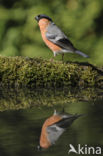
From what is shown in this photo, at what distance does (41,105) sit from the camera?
13.1 ft

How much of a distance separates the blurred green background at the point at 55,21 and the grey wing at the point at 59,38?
1.79 m

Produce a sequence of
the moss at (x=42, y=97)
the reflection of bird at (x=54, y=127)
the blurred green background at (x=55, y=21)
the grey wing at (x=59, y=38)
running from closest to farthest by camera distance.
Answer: the reflection of bird at (x=54, y=127)
the moss at (x=42, y=97)
the grey wing at (x=59, y=38)
the blurred green background at (x=55, y=21)

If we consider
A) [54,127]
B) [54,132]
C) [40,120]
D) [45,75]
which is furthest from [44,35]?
[54,132]

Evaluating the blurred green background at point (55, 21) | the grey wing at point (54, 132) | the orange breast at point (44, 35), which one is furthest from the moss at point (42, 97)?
the blurred green background at point (55, 21)

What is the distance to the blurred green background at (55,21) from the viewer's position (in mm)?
7750

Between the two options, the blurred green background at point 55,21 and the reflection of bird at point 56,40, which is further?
the blurred green background at point 55,21

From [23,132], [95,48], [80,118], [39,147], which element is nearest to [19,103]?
[80,118]

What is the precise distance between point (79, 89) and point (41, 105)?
1210 millimetres

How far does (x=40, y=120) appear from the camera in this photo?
333 cm

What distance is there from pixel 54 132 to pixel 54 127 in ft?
0.53

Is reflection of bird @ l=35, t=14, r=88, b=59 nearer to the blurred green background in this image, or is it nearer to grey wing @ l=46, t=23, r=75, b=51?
grey wing @ l=46, t=23, r=75, b=51

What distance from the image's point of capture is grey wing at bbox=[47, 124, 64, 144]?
2710mm

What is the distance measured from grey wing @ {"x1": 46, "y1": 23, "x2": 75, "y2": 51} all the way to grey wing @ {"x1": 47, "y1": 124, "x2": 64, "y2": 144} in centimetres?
257

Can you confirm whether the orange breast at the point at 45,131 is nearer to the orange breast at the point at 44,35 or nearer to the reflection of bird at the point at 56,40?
the reflection of bird at the point at 56,40
